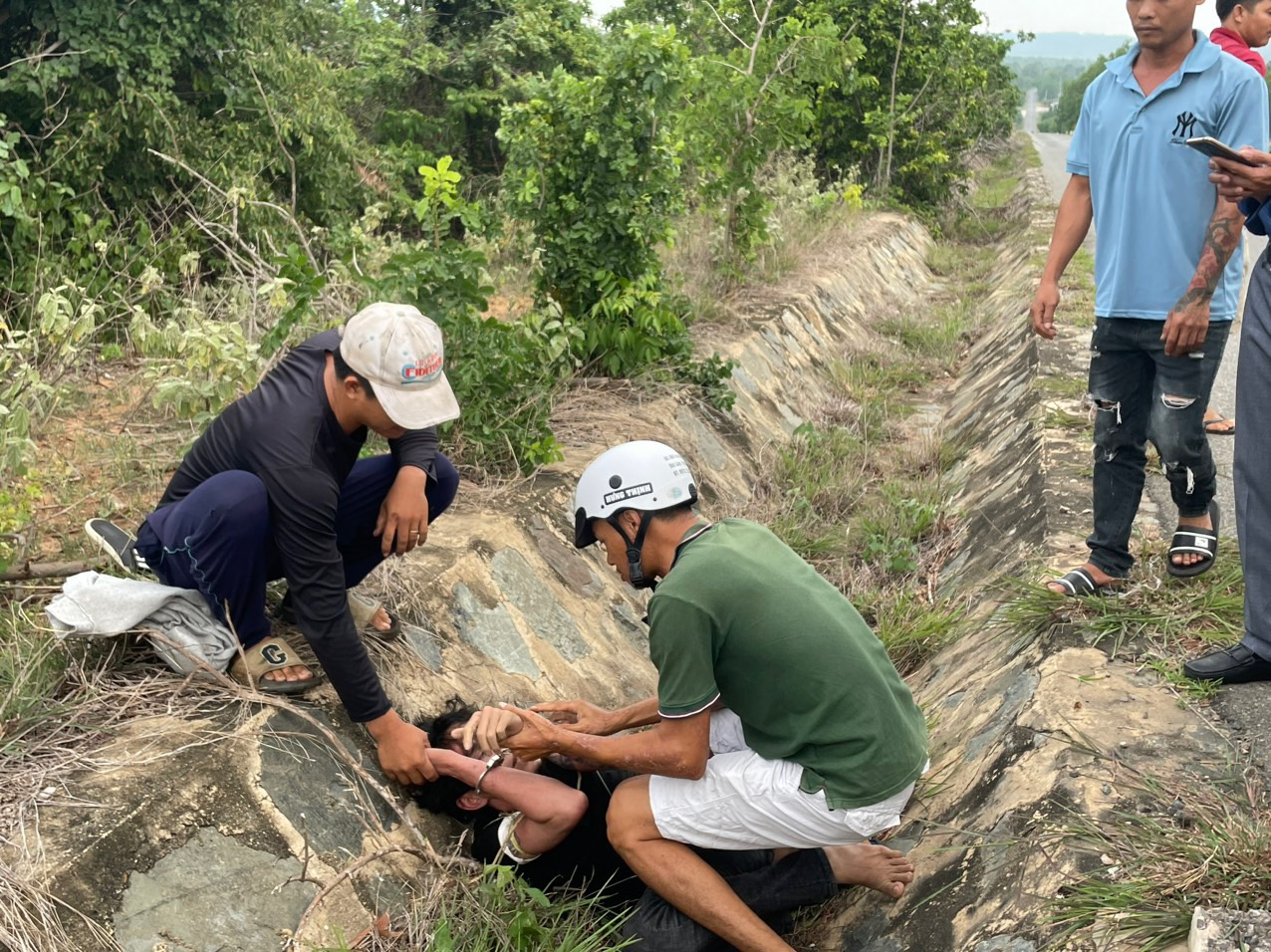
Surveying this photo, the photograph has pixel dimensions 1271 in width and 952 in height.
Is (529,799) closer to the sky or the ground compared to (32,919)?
closer to the ground

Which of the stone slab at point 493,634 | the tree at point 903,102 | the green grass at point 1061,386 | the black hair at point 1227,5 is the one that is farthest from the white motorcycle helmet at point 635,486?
the tree at point 903,102

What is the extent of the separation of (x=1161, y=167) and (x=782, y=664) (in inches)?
82.7

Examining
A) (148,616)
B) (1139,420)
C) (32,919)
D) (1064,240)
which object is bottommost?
(32,919)

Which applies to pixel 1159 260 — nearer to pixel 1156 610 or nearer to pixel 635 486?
pixel 1156 610

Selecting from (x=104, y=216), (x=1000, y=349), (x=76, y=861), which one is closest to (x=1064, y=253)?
(x=76, y=861)

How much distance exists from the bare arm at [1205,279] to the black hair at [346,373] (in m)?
2.42

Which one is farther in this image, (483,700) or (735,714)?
(483,700)

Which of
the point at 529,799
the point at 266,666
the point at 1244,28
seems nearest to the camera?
the point at 529,799

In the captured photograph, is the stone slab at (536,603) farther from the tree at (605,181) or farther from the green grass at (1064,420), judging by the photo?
the green grass at (1064,420)

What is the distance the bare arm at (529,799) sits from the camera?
3.01 m

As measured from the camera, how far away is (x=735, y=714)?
296 cm

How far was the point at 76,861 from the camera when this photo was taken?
242 cm

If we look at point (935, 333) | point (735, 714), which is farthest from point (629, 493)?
point (935, 333)

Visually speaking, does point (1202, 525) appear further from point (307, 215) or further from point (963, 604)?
point (307, 215)
